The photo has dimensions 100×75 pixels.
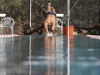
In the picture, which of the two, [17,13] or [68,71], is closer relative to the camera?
[68,71]

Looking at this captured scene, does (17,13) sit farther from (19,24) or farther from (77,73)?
(77,73)

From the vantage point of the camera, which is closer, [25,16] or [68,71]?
[68,71]

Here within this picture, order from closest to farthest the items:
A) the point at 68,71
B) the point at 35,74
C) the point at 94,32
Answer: the point at 35,74
the point at 68,71
the point at 94,32

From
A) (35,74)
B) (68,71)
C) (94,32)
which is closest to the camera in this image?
(35,74)

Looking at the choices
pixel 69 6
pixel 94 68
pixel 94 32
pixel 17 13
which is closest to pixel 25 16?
pixel 17 13

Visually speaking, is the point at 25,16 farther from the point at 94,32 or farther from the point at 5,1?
the point at 94,32

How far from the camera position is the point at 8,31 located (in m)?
14.0

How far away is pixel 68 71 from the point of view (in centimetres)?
323

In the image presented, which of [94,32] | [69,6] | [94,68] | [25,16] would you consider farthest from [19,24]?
[94,68]

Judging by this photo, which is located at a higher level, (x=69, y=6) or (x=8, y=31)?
(x=69, y=6)

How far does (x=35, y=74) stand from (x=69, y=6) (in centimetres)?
1102

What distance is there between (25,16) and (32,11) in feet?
1.22

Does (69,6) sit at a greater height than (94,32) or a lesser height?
greater

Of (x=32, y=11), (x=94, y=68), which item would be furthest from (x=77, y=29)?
(x=94, y=68)
